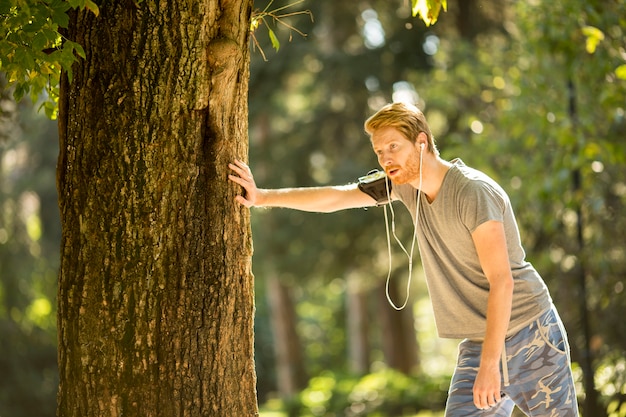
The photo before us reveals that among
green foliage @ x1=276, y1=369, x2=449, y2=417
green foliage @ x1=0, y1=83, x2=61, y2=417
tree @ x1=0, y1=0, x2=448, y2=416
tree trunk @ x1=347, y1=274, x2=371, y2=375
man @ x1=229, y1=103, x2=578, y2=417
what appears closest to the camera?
tree @ x1=0, y1=0, x2=448, y2=416

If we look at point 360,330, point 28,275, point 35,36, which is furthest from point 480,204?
point 360,330

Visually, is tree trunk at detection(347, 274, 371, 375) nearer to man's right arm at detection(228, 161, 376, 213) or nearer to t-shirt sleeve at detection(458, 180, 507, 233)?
man's right arm at detection(228, 161, 376, 213)

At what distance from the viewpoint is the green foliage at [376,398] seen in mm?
12289

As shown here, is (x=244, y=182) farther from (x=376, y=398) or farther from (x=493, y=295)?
(x=376, y=398)

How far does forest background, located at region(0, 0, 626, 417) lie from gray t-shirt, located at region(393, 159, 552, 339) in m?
1.17

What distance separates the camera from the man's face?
11.6ft

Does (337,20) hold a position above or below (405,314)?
above

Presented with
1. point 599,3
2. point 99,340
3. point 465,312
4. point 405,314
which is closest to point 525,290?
point 465,312

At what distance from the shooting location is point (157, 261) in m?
3.26

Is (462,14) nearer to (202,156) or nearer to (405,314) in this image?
(405,314)

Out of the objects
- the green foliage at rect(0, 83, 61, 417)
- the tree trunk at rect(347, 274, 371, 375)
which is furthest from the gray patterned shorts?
the tree trunk at rect(347, 274, 371, 375)

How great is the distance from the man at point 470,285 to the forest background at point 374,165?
908 mm

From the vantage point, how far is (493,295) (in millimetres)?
3312

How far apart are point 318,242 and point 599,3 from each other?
906cm
